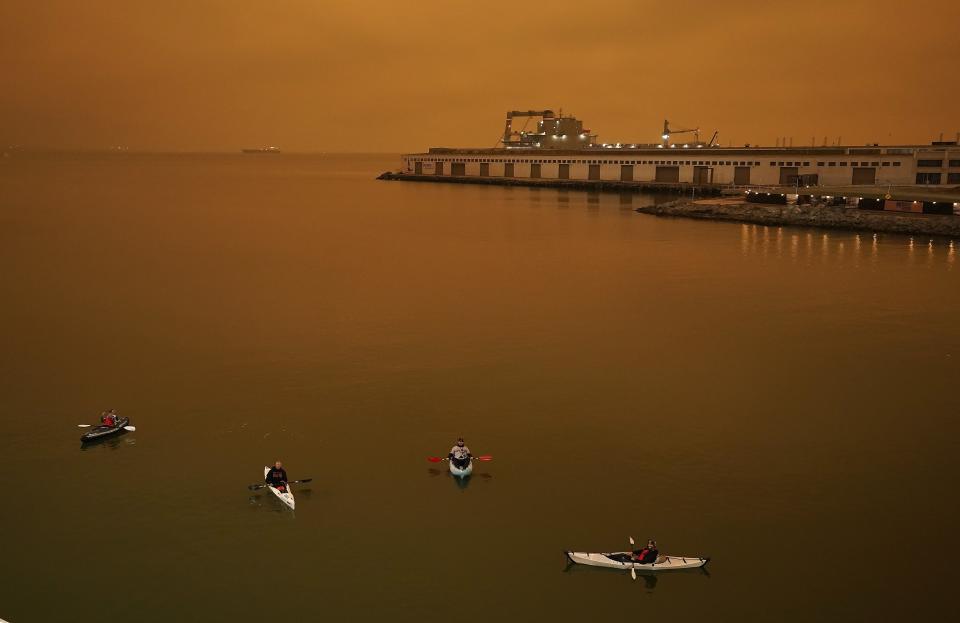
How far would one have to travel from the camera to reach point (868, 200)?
5284 cm

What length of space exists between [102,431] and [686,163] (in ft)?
249

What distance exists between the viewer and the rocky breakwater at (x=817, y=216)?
47281 mm

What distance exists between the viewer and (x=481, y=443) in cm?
1537

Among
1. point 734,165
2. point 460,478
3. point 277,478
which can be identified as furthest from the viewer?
point 734,165

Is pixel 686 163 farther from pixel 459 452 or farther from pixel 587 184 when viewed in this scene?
pixel 459 452

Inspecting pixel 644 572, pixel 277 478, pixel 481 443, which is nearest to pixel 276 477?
pixel 277 478

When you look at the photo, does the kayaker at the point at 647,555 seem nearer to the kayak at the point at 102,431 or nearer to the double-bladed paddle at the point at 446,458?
the double-bladed paddle at the point at 446,458

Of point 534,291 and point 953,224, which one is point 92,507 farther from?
point 953,224

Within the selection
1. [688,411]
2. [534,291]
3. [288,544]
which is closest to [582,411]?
[688,411]

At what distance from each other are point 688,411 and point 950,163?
198ft

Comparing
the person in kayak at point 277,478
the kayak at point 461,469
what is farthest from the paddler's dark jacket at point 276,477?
the kayak at point 461,469

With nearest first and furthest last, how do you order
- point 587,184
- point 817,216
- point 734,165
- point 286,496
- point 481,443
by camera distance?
point 286,496 < point 481,443 < point 817,216 < point 734,165 < point 587,184

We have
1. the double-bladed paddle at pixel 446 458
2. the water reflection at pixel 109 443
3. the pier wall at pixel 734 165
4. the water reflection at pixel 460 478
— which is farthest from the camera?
the pier wall at pixel 734 165

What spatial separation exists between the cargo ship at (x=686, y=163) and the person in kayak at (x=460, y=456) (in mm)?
62526
